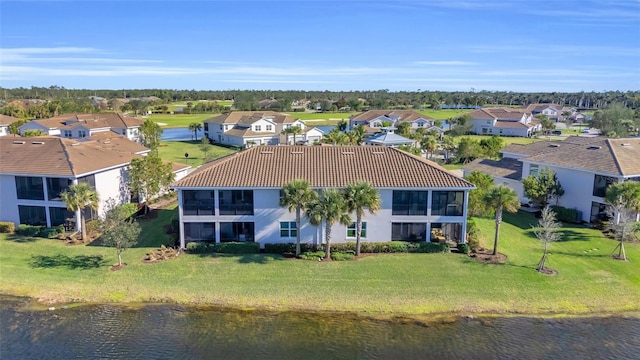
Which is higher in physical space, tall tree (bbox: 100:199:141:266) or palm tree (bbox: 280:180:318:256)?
palm tree (bbox: 280:180:318:256)

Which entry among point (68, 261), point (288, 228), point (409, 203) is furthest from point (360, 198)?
point (68, 261)

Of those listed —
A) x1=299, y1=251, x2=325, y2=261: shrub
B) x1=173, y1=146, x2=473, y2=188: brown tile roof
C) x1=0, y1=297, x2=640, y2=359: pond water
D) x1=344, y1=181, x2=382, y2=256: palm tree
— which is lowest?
x1=0, y1=297, x2=640, y2=359: pond water

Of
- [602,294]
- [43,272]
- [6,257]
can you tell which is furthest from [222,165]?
[602,294]

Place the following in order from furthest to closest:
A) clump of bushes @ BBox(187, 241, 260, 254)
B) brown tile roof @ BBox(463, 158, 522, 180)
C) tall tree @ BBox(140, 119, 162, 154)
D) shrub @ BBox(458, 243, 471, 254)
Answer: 1. tall tree @ BBox(140, 119, 162, 154)
2. brown tile roof @ BBox(463, 158, 522, 180)
3. shrub @ BBox(458, 243, 471, 254)
4. clump of bushes @ BBox(187, 241, 260, 254)

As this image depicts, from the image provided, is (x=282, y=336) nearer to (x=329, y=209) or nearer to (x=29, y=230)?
(x=329, y=209)

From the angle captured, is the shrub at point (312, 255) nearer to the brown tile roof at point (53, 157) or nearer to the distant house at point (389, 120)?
the brown tile roof at point (53, 157)

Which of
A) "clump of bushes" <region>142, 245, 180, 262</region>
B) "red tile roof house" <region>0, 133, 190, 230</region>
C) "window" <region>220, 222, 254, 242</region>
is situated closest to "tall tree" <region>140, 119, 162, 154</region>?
"red tile roof house" <region>0, 133, 190, 230</region>

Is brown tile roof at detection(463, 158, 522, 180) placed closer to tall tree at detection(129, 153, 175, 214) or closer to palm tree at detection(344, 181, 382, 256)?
palm tree at detection(344, 181, 382, 256)
